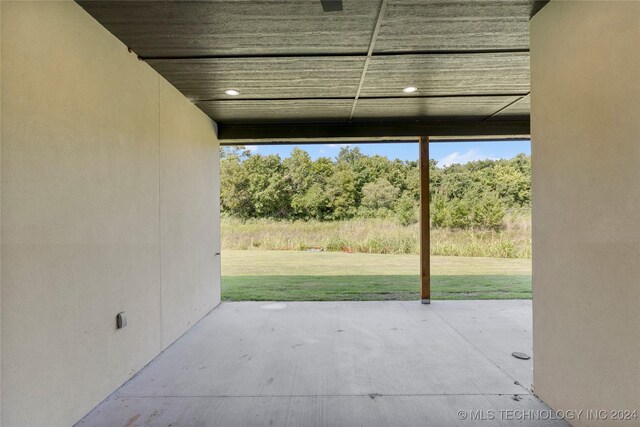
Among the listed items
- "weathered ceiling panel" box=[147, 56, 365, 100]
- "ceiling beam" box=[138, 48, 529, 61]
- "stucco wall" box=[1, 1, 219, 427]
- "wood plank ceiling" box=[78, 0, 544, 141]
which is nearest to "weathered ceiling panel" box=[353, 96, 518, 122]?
"wood plank ceiling" box=[78, 0, 544, 141]

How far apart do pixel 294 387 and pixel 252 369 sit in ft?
1.65

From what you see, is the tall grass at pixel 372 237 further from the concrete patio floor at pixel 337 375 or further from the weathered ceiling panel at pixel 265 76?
the weathered ceiling panel at pixel 265 76

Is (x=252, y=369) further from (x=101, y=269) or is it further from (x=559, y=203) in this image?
(x=559, y=203)

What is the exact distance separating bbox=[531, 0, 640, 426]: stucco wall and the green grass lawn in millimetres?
3388

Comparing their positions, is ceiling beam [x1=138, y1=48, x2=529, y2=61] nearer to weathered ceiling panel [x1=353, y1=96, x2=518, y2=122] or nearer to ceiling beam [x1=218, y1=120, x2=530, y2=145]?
weathered ceiling panel [x1=353, y1=96, x2=518, y2=122]

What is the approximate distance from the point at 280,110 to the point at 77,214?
9.43ft

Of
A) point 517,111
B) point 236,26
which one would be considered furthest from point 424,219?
point 236,26

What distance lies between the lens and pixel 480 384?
2564 millimetres

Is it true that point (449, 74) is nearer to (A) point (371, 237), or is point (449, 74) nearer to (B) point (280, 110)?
(B) point (280, 110)

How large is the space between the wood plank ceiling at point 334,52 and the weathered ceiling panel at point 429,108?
0.03 m

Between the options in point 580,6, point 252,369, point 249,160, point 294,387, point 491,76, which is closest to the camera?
point 580,6

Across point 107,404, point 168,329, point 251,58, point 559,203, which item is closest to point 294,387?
point 107,404

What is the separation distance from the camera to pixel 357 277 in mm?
7254

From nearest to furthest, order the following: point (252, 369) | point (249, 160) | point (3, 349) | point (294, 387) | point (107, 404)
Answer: point (3, 349), point (107, 404), point (294, 387), point (252, 369), point (249, 160)
